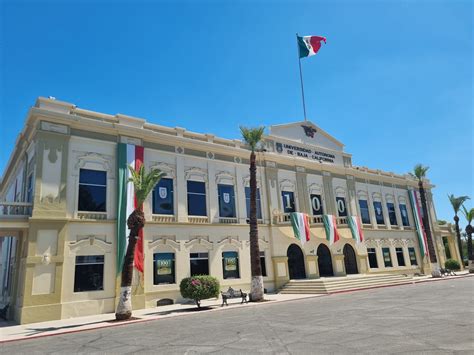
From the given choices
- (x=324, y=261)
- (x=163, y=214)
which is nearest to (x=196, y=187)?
(x=163, y=214)

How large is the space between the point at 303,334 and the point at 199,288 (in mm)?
9849

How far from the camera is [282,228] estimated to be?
2761cm

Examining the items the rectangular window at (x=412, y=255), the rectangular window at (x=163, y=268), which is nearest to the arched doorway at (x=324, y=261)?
the rectangular window at (x=412, y=255)

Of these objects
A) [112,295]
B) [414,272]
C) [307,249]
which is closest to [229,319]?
[112,295]

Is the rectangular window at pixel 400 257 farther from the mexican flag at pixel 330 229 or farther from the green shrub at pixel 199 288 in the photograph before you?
the green shrub at pixel 199 288

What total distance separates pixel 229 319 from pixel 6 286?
17.3m

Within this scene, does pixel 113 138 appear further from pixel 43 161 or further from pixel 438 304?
pixel 438 304

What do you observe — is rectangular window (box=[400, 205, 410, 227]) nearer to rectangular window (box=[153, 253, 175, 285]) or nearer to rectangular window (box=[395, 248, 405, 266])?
rectangular window (box=[395, 248, 405, 266])

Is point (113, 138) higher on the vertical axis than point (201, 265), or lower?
higher

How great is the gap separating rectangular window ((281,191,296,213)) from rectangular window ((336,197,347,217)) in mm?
5851

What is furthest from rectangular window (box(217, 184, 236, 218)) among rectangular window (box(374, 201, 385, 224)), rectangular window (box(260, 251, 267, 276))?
rectangular window (box(374, 201, 385, 224))

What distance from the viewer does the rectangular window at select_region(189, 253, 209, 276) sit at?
75.1ft

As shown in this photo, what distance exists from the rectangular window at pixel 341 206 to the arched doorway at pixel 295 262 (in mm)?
7135

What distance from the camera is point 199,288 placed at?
18547 millimetres
